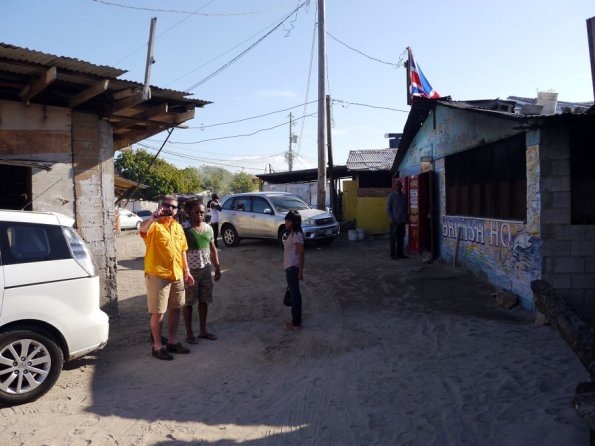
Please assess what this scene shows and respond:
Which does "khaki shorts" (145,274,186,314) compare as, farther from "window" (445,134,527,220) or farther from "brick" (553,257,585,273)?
"window" (445,134,527,220)

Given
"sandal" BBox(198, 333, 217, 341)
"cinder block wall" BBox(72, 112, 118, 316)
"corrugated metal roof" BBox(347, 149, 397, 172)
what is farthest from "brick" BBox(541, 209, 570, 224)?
"corrugated metal roof" BBox(347, 149, 397, 172)

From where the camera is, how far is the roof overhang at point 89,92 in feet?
17.0

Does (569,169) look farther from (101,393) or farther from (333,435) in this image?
(101,393)

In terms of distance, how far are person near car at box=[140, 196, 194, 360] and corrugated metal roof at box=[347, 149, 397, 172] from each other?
489 inches

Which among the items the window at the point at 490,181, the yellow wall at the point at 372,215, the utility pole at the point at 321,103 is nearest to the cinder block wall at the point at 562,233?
the window at the point at 490,181

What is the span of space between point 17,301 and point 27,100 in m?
2.97

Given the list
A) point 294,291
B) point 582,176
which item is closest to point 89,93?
point 294,291

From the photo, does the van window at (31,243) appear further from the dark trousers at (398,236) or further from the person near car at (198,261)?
the dark trousers at (398,236)

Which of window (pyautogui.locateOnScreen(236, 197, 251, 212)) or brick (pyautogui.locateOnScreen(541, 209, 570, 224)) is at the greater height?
window (pyautogui.locateOnScreen(236, 197, 251, 212))

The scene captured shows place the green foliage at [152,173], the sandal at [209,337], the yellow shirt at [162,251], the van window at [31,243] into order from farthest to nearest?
the green foliage at [152,173] → the sandal at [209,337] → the yellow shirt at [162,251] → the van window at [31,243]

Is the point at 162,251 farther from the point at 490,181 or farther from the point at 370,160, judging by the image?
the point at 370,160

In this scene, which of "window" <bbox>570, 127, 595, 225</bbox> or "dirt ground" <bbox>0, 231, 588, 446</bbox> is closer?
"dirt ground" <bbox>0, 231, 588, 446</bbox>

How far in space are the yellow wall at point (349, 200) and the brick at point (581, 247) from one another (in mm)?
11959

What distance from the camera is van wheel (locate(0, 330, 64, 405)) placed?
407cm
